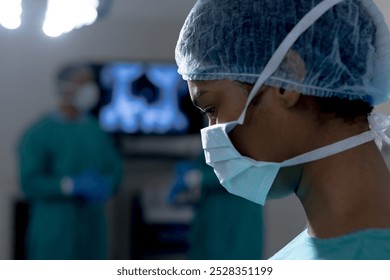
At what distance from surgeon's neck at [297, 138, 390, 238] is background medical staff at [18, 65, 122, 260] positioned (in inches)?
78.3

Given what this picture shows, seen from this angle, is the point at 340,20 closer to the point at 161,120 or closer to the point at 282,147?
the point at 282,147

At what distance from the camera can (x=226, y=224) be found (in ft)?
9.21

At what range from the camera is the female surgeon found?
1.08m

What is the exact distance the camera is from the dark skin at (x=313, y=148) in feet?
3.47

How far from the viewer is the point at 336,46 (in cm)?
110

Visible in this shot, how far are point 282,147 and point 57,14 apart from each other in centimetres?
189

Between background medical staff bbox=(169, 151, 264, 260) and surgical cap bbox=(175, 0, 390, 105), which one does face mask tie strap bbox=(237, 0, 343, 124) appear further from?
background medical staff bbox=(169, 151, 264, 260)

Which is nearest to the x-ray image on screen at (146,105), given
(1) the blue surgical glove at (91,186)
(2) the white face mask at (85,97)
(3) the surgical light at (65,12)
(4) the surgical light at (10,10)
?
(2) the white face mask at (85,97)

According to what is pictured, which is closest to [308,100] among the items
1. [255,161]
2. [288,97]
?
[288,97]

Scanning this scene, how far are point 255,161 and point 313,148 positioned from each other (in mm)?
102

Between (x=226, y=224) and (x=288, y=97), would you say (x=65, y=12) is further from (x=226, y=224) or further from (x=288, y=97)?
(x=288, y=97)

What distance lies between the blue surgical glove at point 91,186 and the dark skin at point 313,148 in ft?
6.33

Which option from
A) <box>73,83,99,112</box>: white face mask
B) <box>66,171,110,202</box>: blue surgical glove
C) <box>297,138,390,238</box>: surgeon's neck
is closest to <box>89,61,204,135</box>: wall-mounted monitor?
<box>73,83,99,112</box>: white face mask

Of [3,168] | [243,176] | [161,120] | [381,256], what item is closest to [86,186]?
[161,120]
